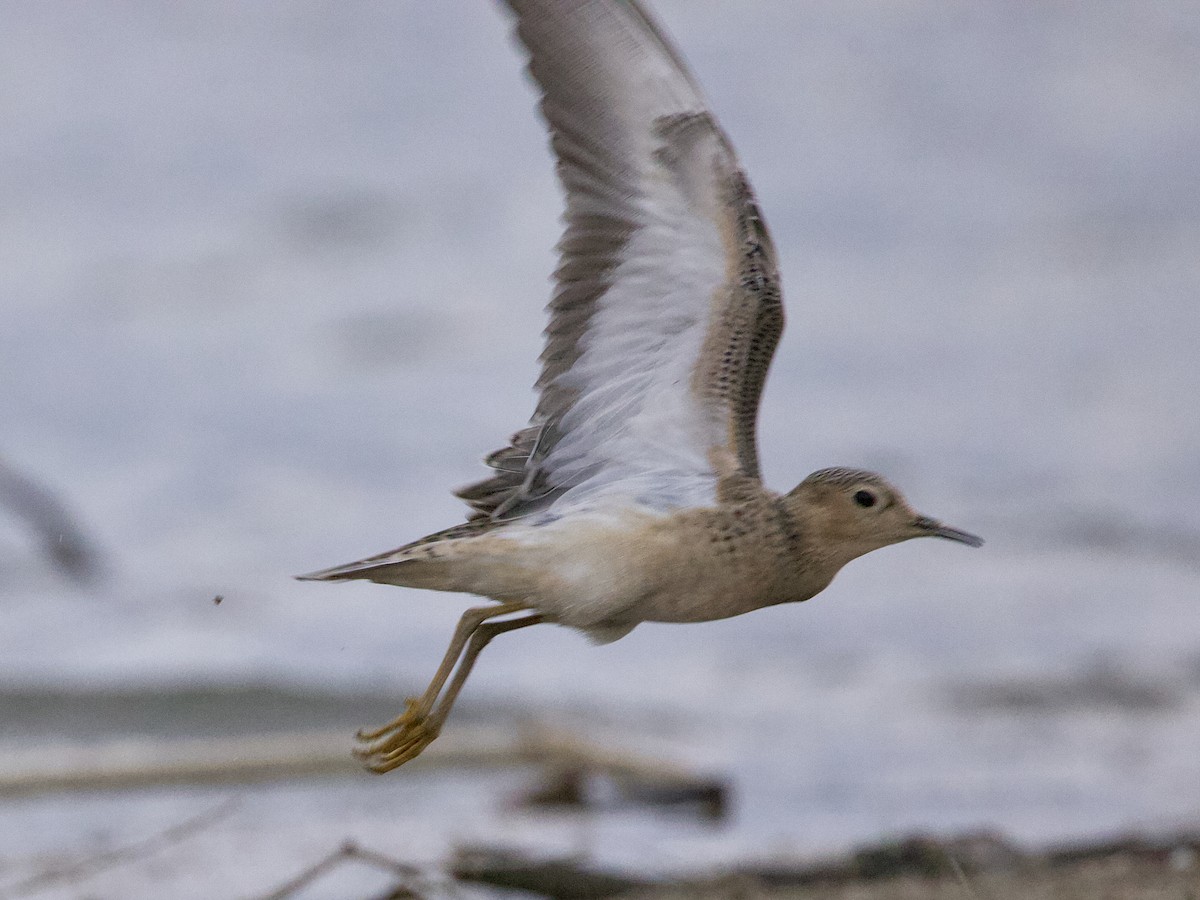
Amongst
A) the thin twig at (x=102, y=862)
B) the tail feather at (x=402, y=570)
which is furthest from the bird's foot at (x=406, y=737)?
the thin twig at (x=102, y=862)

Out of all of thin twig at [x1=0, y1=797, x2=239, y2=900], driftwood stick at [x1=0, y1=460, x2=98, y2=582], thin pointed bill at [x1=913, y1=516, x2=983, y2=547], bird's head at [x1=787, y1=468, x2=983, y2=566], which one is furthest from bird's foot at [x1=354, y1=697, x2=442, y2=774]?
driftwood stick at [x1=0, y1=460, x2=98, y2=582]

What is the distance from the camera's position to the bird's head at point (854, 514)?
4.28 metres

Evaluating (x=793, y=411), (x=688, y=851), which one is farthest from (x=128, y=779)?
(x=793, y=411)

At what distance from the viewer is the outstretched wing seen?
4191mm

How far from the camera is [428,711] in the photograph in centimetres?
427

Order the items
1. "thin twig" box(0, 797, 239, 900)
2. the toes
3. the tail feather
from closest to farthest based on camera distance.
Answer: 1. the tail feather
2. the toes
3. "thin twig" box(0, 797, 239, 900)

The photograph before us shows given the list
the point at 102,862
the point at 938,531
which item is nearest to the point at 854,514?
the point at 938,531

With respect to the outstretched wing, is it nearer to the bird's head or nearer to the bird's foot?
the bird's head

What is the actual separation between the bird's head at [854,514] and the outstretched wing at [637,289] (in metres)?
0.16

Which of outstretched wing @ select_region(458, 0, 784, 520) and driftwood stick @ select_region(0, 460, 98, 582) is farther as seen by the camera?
driftwood stick @ select_region(0, 460, 98, 582)

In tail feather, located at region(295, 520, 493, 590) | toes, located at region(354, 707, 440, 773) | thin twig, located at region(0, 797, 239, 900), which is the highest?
tail feather, located at region(295, 520, 493, 590)

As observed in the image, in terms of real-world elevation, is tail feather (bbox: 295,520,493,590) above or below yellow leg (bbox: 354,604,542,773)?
above

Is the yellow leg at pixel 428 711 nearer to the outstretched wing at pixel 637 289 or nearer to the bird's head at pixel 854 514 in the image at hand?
the outstretched wing at pixel 637 289

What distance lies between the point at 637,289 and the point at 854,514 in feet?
2.23
